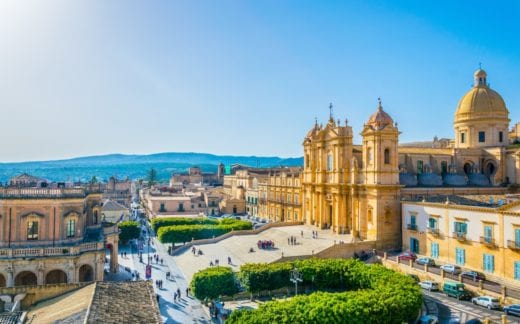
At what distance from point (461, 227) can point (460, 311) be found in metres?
11.0

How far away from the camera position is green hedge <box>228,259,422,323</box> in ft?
76.2

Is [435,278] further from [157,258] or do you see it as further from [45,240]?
[45,240]

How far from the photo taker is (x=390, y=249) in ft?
154

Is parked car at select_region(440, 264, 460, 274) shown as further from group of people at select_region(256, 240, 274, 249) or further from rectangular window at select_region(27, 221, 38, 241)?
rectangular window at select_region(27, 221, 38, 241)

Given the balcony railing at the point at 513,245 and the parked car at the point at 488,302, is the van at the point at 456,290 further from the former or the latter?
the balcony railing at the point at 513,245

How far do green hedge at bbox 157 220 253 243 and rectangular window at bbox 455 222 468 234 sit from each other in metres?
31.6

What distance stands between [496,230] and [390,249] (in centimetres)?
1368

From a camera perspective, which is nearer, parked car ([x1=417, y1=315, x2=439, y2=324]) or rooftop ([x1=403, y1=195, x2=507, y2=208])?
parked car ([x1=417, y1=315, x2=439, y2=324])

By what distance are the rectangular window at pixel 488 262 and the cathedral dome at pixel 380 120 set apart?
17.8m

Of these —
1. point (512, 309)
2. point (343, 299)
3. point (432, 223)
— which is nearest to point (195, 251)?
point (432, 223)

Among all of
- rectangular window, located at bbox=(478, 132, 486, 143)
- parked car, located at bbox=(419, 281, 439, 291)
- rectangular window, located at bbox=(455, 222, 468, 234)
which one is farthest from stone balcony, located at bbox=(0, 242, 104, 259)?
rectangular window, located at bbox=(478, 132, 486, 143)

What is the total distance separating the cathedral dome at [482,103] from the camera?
5812 cm

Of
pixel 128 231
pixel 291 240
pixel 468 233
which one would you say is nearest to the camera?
pixel 468 233

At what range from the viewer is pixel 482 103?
192ft
